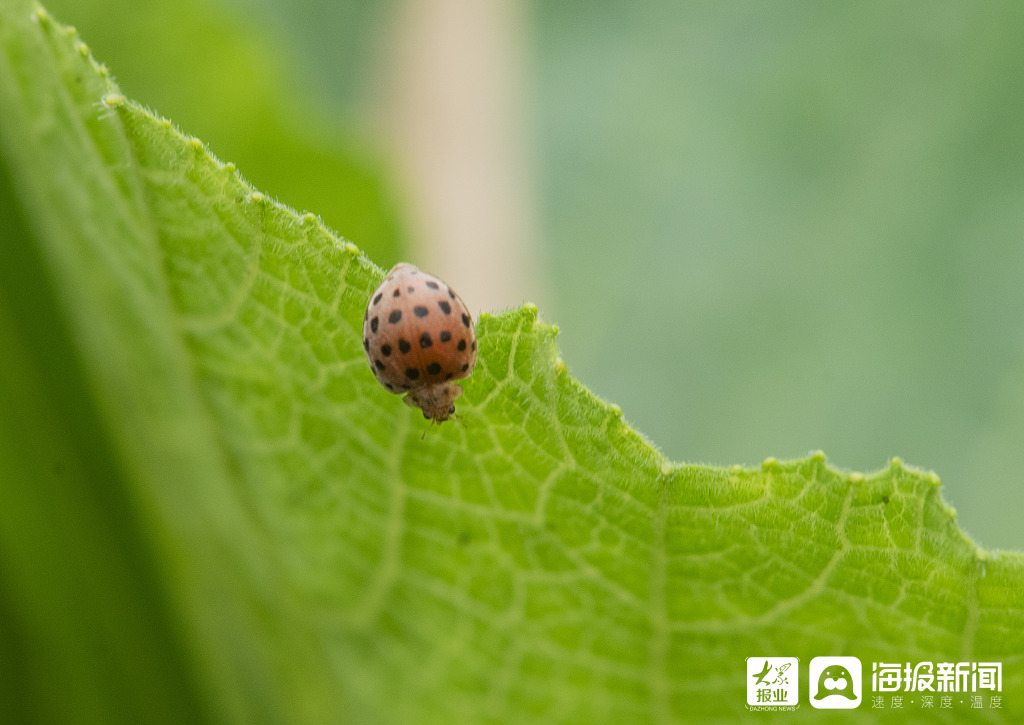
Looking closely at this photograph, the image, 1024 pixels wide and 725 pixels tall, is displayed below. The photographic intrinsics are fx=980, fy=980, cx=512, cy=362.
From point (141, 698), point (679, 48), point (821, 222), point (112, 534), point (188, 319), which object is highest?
point (679, 48)

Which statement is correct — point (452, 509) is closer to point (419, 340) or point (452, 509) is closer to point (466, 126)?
point (419, 340)

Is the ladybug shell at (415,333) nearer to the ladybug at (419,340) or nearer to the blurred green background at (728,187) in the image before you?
the ladybug at (419,340)

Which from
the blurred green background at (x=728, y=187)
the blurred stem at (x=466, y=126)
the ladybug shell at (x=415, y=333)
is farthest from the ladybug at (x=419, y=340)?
the blurred stem at (x=466, y=126)

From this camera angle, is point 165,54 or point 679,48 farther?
Answer: point 679,48

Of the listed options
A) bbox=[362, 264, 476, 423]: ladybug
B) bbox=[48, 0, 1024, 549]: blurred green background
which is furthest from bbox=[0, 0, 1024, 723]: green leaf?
bbox=[48, 0, 1024, 549]: blurred green background

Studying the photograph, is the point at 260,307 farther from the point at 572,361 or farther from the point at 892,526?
the point at 572,361

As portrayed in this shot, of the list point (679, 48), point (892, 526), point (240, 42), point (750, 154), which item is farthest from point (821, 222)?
point (892, 526)
